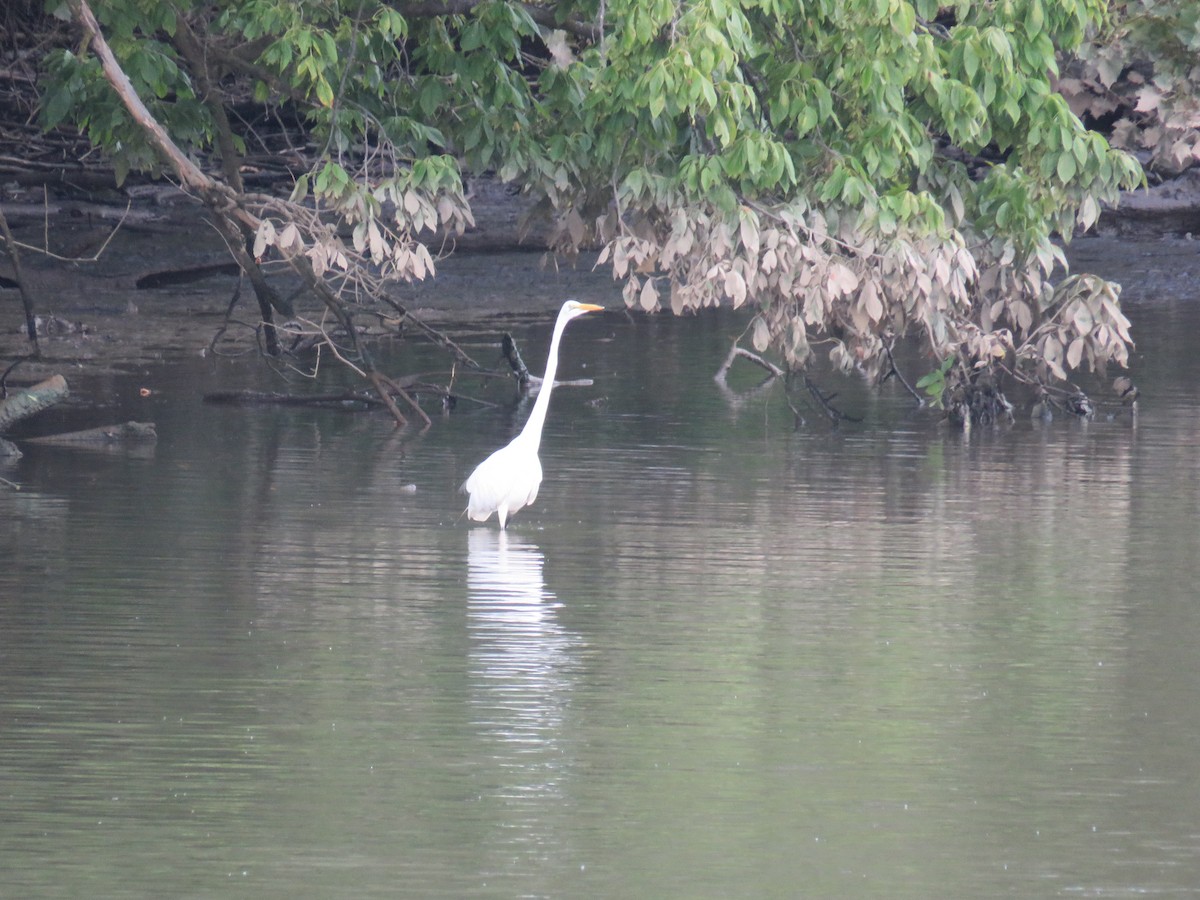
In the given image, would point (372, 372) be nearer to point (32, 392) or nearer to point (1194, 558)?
point (32, 392)

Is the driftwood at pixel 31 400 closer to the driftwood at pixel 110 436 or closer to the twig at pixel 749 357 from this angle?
the driftwood at pixel 110 436

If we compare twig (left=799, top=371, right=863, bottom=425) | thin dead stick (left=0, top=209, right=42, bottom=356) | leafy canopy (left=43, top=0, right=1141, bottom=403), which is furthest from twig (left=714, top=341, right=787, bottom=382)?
thin dead stick (left=0, top=209, right=42, bottom=356)

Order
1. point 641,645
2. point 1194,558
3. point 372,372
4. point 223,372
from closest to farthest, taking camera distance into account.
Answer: point 641,645 → point 1194,558 → point 372,372 → point 223,372

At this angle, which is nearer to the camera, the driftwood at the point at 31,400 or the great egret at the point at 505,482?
the great egret at the point at 505,482

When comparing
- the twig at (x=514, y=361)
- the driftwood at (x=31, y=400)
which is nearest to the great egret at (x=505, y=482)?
the driftwood at (x=31, y=400)

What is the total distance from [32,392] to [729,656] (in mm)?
6428

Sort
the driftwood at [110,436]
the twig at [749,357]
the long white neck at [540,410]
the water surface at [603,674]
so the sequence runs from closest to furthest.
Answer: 1. the water surface at [603,674]
2. the long white neck at [540,410]
3. the driftwood at [110,436]
4. the twig at [749,357]

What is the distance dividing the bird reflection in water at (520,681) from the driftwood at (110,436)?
413 centimetres

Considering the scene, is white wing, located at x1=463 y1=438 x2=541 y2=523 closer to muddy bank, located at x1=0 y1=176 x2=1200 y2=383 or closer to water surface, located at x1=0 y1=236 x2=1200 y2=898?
water surface, located at x1=0 y1=236 x2=1200 y2=898

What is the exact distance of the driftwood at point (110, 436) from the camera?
523 inches

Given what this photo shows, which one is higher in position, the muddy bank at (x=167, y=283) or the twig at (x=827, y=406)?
the muddy bank at (x=167, y=283)

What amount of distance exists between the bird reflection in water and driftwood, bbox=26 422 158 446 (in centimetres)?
413

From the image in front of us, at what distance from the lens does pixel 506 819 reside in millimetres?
5656

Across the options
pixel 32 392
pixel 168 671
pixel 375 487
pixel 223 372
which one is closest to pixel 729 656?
pixel 168 671
